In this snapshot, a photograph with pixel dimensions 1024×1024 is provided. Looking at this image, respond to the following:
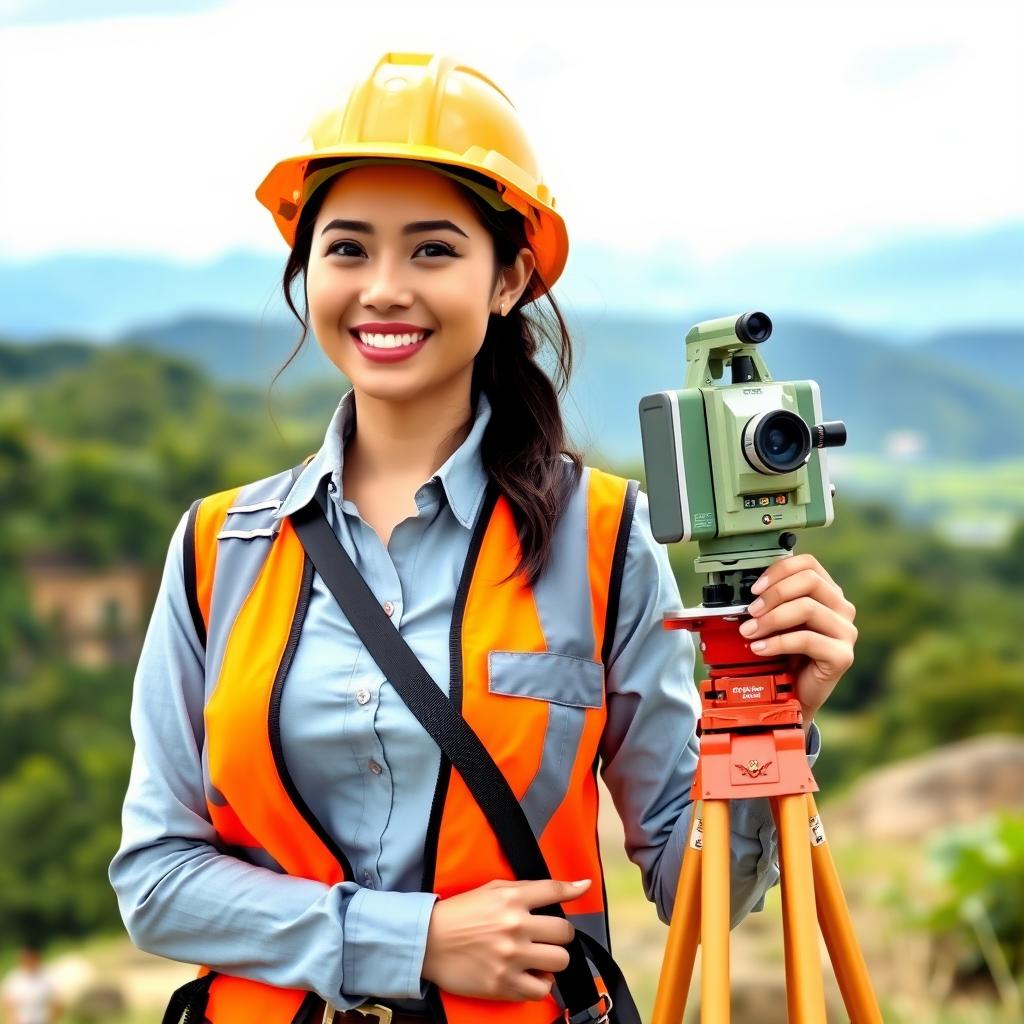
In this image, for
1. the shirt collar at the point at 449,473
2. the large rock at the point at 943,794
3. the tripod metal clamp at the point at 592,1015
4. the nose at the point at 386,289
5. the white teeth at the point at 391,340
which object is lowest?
the tripod metal clamp at the point at 592,1015

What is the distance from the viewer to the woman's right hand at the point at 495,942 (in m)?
1.63

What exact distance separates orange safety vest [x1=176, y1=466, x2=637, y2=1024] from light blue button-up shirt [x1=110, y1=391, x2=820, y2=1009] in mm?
21

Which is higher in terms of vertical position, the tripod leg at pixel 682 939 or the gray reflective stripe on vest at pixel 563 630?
the gray reflective stripe on vest at pixel 563 630

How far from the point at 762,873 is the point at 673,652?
263 mm

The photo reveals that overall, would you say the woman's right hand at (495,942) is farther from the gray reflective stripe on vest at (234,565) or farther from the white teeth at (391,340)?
the white teeth at (391,340)

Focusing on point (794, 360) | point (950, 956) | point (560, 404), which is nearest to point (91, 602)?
point (794, 360)

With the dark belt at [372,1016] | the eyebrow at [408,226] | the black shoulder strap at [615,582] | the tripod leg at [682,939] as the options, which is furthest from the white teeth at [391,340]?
the dark belt at [372,1016]

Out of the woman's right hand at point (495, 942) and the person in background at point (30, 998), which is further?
the person in background at point (30, 998)

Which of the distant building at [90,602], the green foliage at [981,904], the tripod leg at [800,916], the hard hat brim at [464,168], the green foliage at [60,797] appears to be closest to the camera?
the tripod leg at [800,916]

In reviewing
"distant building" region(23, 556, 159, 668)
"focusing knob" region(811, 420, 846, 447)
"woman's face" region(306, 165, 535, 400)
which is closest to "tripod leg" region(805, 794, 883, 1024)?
"focusing knob" region(811, 420, 846, 447)

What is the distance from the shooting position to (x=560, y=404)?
194 centimetres

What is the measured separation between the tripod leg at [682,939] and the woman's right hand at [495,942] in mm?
113

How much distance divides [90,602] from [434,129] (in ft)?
53.2

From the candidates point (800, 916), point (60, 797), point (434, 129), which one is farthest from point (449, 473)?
point (60, 797)
